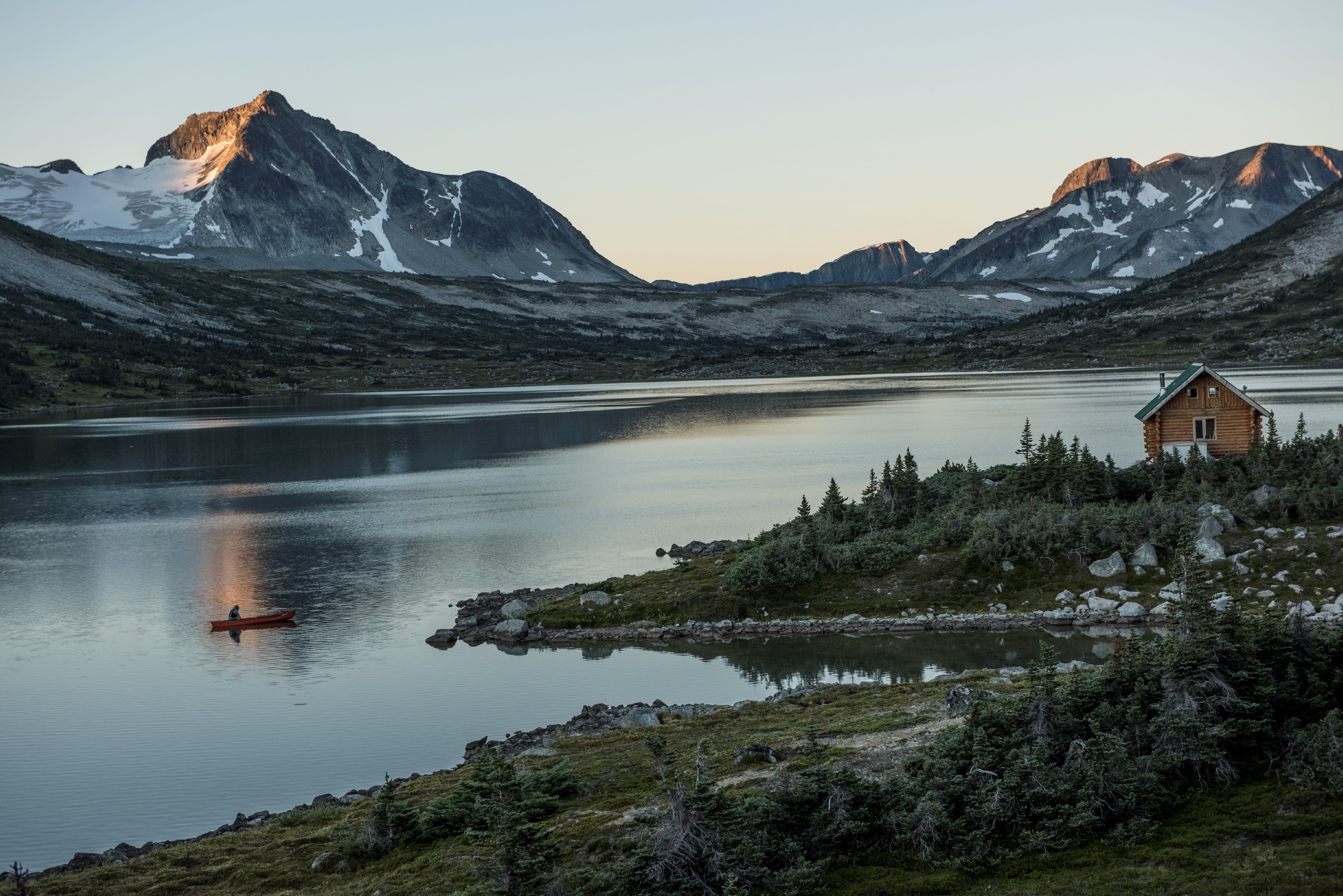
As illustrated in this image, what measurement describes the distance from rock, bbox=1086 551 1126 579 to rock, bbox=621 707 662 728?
62.3ft

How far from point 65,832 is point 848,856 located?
18797mm

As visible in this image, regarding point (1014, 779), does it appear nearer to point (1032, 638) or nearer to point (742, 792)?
point (742, 792)

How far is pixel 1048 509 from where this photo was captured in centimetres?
4147

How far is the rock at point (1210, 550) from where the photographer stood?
36.4 m

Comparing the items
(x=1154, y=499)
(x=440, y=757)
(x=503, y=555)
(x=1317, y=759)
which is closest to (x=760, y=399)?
(x=503, y=555)

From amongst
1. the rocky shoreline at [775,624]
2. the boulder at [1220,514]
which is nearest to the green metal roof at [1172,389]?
the boulder at [1220,514]

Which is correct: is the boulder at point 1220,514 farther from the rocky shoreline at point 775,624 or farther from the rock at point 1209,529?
the rocky shoreline at point 775,624

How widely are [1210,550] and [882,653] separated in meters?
12.3

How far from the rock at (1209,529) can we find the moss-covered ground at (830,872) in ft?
51.4

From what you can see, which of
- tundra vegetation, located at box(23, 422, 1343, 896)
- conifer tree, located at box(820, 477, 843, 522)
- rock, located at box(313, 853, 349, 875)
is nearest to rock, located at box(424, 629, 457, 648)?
tundra vegetation, located at box(23, 422, 1343, 896)

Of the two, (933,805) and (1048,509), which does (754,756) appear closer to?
(933,805)

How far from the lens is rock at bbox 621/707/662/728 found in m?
27.5

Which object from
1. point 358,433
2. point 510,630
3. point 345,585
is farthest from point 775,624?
point 358,433

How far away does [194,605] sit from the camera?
4862cm
